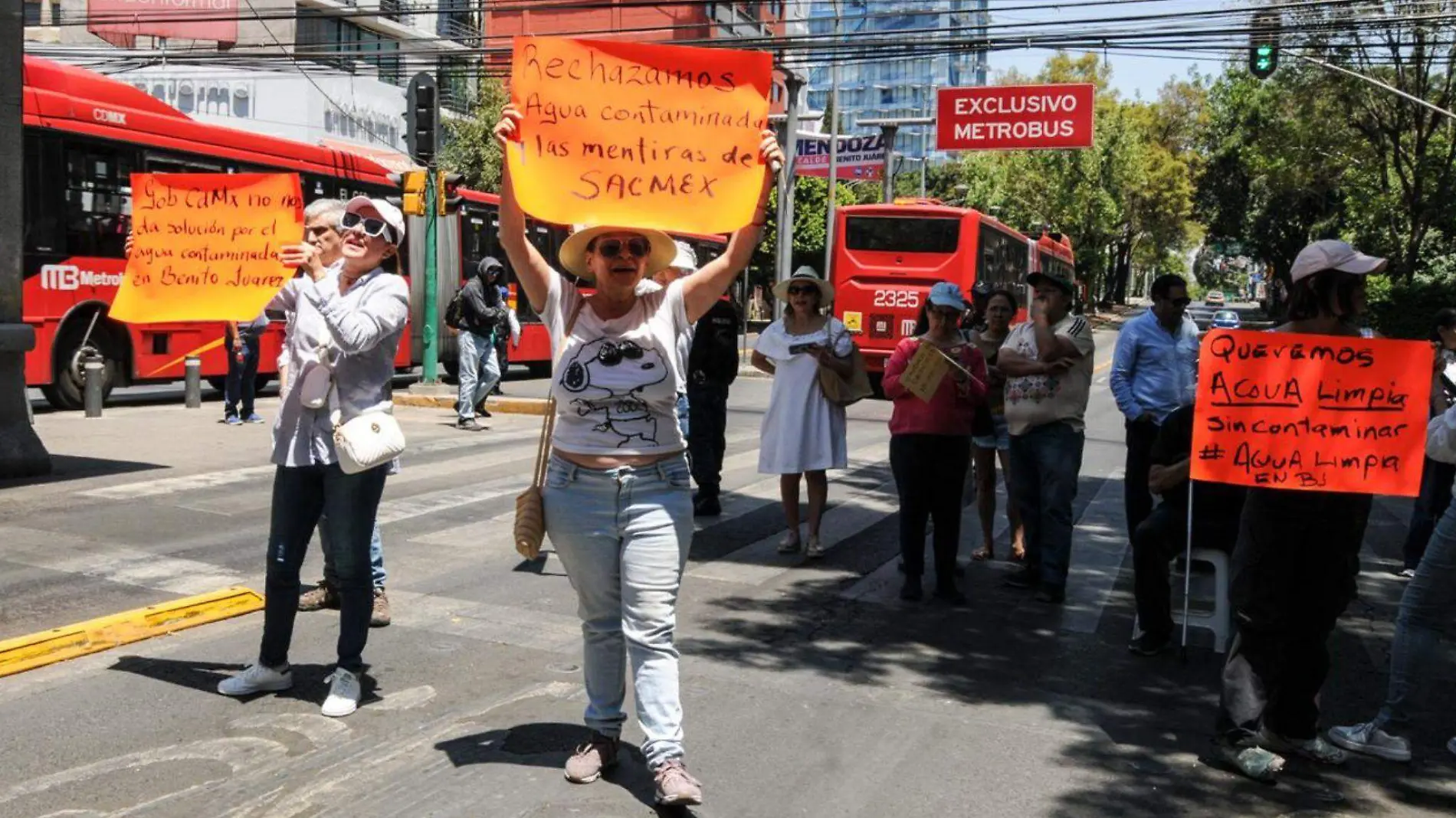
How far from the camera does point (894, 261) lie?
77.0ft

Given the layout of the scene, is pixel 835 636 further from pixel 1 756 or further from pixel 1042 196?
pixel 1042 196

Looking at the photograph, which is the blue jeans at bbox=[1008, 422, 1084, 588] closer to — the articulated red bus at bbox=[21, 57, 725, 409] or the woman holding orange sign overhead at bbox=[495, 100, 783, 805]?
the woman holding orange sign overhead at bbox=[495, 100, 783, 805]

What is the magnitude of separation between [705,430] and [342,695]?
16.0 feet

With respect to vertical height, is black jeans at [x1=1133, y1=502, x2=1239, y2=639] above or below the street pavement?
above

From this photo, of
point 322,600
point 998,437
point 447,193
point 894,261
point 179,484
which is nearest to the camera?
point 322,600

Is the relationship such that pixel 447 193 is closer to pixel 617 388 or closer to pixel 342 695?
pixel 342 695

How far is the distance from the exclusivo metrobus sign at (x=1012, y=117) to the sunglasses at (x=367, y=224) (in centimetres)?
2137

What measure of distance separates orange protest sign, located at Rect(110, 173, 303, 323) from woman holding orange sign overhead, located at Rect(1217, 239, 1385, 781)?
5090 mm

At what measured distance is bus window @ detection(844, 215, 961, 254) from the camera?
76.5 ft

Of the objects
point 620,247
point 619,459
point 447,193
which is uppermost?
point 447,193

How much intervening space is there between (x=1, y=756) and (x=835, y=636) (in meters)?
3.54

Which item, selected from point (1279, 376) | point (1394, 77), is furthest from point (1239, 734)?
point (1394, 77)

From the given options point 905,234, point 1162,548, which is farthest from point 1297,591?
point 905,234

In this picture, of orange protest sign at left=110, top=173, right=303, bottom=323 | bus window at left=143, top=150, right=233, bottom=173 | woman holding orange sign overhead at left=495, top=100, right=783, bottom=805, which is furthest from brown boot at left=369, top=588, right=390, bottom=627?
bus window at left=143, top=150, right=233, bottom=173
